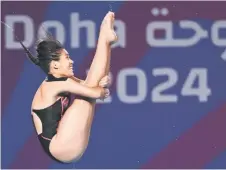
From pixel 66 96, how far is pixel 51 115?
0.08 m

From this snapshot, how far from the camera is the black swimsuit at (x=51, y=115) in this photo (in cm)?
226

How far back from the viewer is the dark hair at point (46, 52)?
7.34ft

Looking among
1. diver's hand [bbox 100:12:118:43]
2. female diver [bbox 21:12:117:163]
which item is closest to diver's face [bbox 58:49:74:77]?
female diver [bbox 21:12:117:163]

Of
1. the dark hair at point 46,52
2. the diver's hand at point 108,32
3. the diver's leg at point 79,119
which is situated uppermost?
the diver's hand at point 108,32

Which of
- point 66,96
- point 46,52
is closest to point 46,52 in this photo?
point 46,52

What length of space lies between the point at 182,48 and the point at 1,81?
916mm

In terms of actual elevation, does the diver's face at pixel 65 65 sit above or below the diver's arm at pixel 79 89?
above

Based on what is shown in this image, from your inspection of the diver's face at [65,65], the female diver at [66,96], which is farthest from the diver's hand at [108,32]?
the diver's face at [65,65]

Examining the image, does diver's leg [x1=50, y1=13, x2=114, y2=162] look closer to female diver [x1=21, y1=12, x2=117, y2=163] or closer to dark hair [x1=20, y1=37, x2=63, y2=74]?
female diver [x1=21, y1=12, x2=117, y2=163]

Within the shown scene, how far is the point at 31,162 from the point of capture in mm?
3520

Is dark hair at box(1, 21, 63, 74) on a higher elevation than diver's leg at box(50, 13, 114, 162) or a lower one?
higher

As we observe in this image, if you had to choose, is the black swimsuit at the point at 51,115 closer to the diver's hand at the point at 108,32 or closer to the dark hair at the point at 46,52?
the dark hair at the point at 46,52

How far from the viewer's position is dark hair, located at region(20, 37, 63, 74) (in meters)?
2.24

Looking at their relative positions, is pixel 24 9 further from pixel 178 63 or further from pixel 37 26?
pixel 178 63
